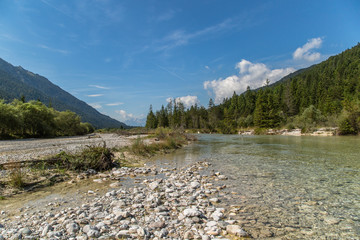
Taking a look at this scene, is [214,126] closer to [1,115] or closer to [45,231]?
[1,115]

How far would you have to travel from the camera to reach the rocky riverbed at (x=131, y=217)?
A: 12.5 ft

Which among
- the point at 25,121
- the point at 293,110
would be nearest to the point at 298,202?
the point at 25,121

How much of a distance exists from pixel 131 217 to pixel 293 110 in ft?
338

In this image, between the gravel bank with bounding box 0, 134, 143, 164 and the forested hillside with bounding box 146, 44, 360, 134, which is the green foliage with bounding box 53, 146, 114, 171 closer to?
the gravel bank with bounding box 0, 134, 143, 164

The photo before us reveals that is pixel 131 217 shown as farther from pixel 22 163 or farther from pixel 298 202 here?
pixel 22 163

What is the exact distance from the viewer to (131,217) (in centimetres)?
464

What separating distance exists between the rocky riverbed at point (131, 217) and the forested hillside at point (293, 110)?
32766 mm

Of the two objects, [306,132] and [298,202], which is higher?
[306,132]

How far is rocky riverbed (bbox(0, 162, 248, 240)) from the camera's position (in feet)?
12.5

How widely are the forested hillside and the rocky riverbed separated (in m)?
32.8

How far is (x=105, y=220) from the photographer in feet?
14.5

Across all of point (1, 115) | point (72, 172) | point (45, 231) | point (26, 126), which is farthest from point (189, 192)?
point (26, 126)

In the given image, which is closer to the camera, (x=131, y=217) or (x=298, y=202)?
(x=131, y=217)

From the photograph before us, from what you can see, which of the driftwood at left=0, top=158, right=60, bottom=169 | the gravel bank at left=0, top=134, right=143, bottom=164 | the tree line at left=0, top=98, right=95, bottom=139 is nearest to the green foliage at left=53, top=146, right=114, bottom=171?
the driftwood at left=0, top=158, right=60, bottom=169
